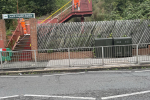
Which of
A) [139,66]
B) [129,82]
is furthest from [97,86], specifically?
[139,66]

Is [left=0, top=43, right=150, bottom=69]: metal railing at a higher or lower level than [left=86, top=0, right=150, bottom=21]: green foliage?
lower

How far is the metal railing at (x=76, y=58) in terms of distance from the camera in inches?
328

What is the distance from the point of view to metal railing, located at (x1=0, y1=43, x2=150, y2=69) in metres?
8.34

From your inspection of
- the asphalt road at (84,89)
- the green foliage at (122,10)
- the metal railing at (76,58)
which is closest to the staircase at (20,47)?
the metal railing at (76,58)

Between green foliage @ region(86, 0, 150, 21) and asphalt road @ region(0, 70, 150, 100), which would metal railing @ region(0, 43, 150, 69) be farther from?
green foliage @ region(86, 0, 150, 21)

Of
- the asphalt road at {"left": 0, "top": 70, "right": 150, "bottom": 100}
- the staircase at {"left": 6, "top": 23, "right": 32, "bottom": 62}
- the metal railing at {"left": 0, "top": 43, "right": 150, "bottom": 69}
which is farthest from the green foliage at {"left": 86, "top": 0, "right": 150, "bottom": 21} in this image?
the staircase at {"left": 6, "top": 23, "right": 32, "bottom": 62}

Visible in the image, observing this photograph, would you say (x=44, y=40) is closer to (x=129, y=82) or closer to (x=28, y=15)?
(x=28, y=15)

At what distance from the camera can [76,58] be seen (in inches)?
382

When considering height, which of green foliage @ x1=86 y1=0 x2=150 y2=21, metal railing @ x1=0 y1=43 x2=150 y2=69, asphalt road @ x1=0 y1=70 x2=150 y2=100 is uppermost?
green foliage @ x1=86 y1=0 x2=150 y2=21

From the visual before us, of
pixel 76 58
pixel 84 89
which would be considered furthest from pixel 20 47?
pixel 84 89

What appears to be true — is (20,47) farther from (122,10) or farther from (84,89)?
(122,10)

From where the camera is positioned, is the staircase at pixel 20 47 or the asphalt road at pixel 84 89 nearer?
the asphalt road at pixel 84 89

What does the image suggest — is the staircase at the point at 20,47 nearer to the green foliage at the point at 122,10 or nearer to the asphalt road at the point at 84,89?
the asphalt road at the point at 84,89

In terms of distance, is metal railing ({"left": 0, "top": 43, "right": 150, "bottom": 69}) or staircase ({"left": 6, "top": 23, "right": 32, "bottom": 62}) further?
staircase ({"left": 6, "top": 23, "right": 32, "bottom": 62})
